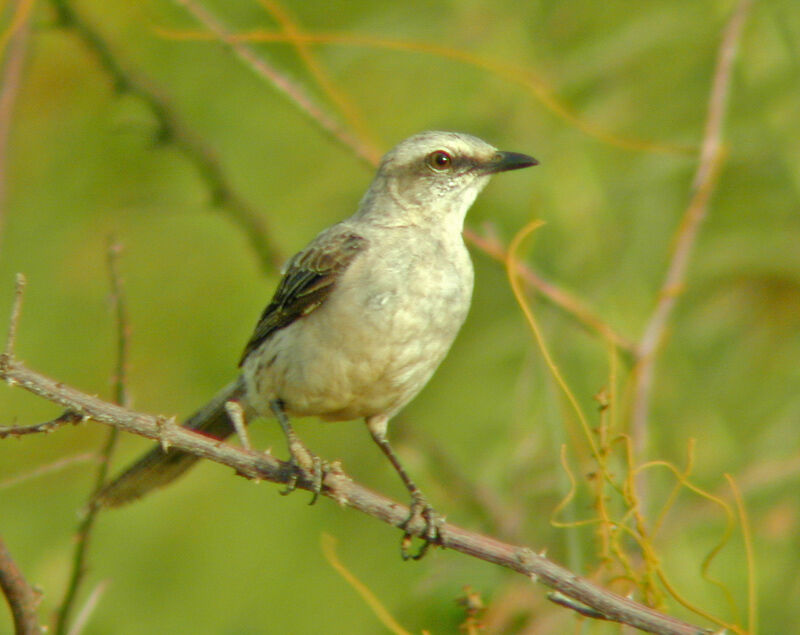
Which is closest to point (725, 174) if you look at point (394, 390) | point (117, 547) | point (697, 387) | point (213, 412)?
point (697, 387)

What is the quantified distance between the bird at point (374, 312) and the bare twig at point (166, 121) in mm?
339

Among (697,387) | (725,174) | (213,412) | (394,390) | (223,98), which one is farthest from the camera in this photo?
(223,98)

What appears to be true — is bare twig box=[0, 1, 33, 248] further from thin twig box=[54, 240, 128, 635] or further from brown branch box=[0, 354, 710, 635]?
brown branch box=[0, 354, 710, 635]

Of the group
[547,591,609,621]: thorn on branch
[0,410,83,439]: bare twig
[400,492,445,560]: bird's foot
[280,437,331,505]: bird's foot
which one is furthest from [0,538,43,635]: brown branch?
[400,492,445,560]: bird's foot

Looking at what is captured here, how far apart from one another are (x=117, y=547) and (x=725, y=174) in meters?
3.27

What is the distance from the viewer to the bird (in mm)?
4074

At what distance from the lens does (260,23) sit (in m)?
5.58

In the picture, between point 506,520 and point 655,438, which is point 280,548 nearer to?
point 506,520

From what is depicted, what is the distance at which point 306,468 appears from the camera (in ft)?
12.1

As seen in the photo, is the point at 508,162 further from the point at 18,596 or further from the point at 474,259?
the point at 18,596

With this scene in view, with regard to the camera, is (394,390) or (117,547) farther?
(117,547)

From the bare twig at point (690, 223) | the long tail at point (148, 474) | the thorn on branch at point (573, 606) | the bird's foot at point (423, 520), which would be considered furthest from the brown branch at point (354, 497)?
the bare twig at point (690, 223)

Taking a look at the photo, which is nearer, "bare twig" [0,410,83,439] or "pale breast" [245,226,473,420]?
"bare twig" [0,410,83,439]

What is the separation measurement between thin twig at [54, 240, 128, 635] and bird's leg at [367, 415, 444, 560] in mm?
969
